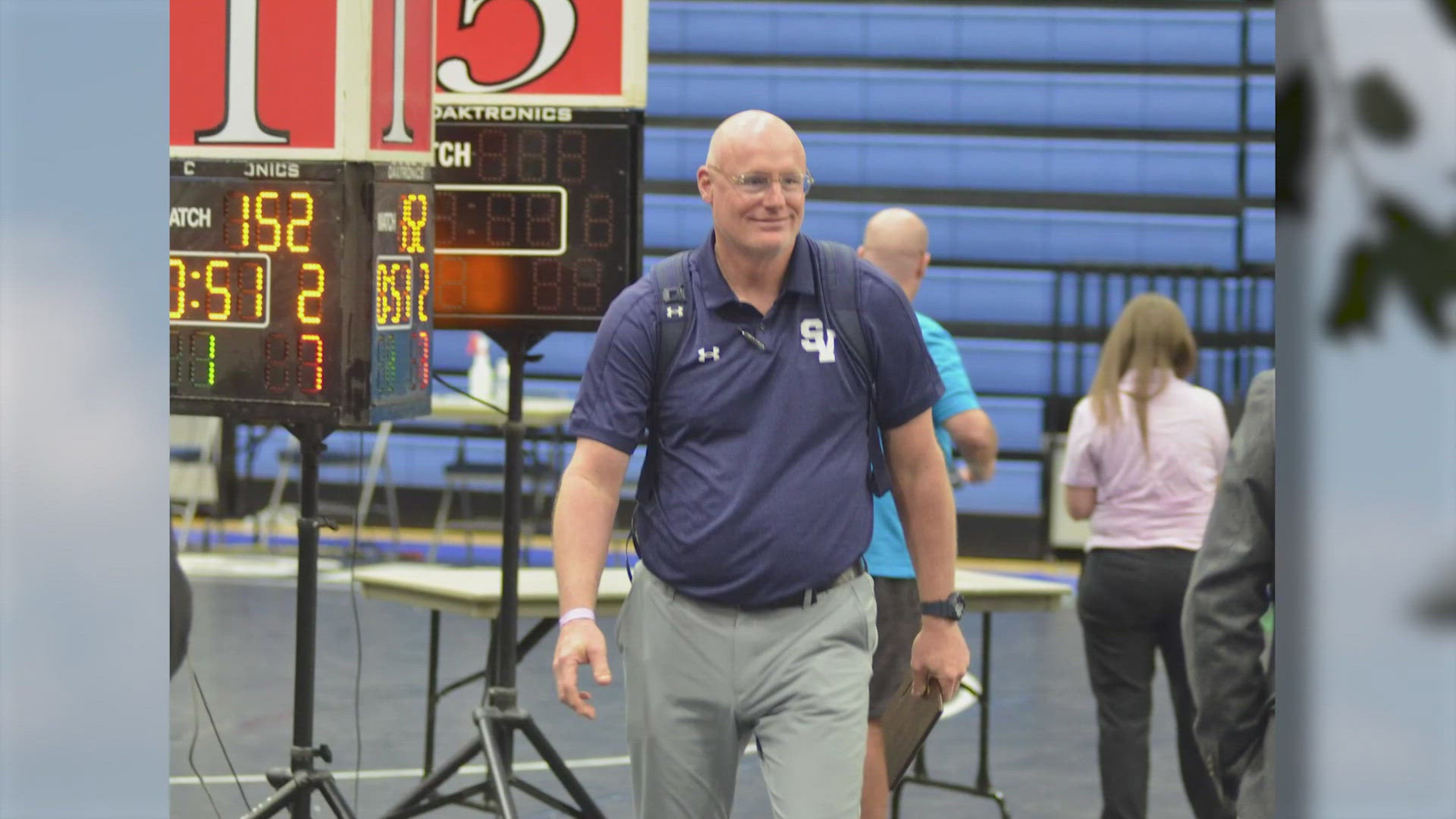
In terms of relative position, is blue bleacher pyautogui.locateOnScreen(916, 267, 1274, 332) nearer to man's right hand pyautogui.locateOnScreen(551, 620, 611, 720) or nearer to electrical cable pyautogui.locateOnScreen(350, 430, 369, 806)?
electrical cable pyautogui.locateOnScreen(350, 430, 369, 806)

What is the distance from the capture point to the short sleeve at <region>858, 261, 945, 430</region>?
11.3ft

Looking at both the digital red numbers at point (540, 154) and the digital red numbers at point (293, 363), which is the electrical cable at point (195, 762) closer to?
the digital red numbers at point (293, 363)

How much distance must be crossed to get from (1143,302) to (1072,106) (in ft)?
23.1

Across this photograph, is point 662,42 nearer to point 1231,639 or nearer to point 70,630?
point 1231,639

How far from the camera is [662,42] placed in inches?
504

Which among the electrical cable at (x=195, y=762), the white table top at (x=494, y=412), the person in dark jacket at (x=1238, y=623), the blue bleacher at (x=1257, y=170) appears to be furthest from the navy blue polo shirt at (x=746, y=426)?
the blue bleacher at (x=1257, y=170)

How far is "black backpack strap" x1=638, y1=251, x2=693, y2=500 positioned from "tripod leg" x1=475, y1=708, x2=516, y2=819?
182cm

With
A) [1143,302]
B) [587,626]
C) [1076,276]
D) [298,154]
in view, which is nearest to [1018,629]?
[1076,276]

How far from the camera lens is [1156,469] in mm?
5453

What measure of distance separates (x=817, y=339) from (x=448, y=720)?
15.7ft

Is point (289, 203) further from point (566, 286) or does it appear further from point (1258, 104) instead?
point (1258, 104)

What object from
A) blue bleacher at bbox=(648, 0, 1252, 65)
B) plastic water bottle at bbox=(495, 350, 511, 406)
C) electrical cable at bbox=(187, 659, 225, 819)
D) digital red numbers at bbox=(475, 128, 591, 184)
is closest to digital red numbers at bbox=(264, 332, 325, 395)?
electrical cable at bbox=(187, 659, 225, 819)

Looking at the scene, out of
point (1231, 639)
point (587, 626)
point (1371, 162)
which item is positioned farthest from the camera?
point (587, 626)

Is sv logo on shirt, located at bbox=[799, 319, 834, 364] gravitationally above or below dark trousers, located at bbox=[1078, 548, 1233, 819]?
above
